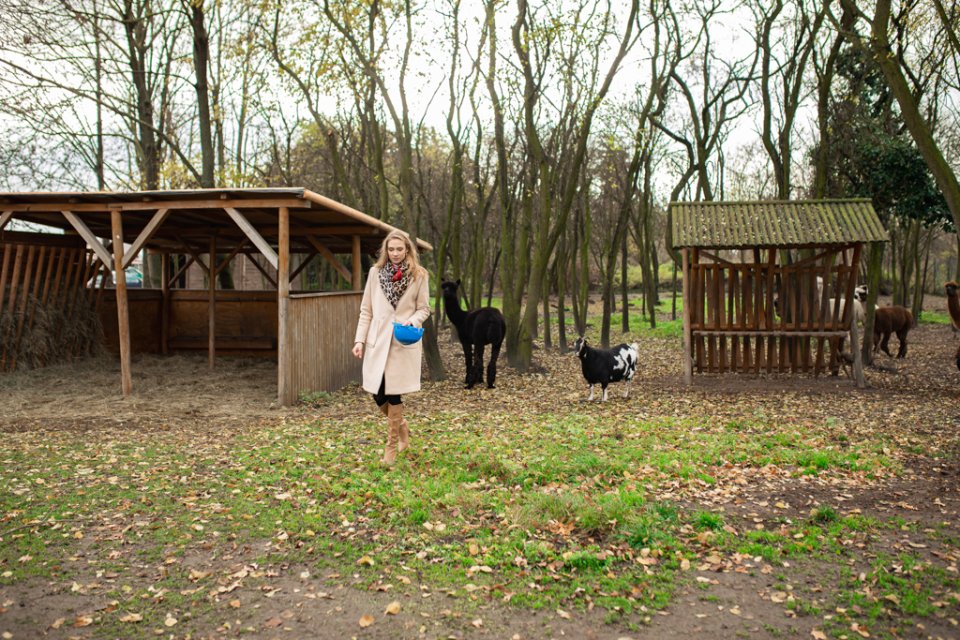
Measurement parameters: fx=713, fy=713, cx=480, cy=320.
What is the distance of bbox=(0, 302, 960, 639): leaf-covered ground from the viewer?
375 cm

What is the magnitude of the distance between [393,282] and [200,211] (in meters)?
7.36

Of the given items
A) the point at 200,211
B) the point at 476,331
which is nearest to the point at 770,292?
the point at 476,331

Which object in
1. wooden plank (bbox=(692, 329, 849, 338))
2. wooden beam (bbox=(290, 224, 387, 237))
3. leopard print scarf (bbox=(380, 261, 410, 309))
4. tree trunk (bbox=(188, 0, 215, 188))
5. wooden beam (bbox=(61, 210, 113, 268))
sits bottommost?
wooden plank (bbox=(692, 329, 849, 338))

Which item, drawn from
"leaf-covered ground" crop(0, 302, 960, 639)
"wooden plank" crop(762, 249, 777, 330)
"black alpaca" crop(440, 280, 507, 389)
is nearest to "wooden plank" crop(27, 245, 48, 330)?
"leaf-covered ground" crop(0, 302, 960, 639)

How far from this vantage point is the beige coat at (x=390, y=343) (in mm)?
6066

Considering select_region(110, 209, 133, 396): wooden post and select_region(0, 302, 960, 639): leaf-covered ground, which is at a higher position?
select_region(110, 209, 133, 396): wooden post

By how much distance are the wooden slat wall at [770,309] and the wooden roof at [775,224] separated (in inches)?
24.3

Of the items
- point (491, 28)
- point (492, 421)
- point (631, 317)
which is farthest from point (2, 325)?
point (631, 317)

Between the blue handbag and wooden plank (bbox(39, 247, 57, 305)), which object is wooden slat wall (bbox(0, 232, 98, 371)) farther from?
the blue handbag

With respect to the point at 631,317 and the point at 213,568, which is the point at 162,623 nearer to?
the point at 213,568

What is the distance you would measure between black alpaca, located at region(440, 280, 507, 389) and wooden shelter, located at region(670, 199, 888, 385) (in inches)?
129

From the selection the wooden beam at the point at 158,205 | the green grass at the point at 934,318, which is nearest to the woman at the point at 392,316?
the wooden beam at the point at 158,205

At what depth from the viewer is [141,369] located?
556 inches

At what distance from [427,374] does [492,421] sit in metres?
5.71
